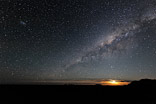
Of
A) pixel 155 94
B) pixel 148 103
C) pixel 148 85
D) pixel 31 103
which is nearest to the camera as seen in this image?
pixel 148 103

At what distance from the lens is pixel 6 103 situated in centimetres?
2036

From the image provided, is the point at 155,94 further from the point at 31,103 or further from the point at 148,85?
the point at 31,103

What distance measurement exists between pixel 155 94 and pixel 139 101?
5.40 metres

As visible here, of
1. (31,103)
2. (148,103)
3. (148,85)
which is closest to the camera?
(148,103)

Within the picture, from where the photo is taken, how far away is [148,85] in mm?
28906

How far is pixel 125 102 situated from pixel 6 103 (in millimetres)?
17132

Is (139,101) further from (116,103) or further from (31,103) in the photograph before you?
(31,103)

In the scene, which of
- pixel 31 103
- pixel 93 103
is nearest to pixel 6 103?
pixel 31 103

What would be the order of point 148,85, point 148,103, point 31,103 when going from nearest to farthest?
point 148,103 < point 31,103 < point 148,85

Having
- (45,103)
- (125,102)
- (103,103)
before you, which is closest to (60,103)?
(45,103)

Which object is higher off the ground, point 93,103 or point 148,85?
point 148,85

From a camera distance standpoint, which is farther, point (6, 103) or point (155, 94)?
point (155, 94)

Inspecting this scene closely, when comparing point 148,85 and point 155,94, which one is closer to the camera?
point 155,94

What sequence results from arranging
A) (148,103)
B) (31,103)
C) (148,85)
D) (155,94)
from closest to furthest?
(148,103)
(31,103)
(155,94)
(148,85)
